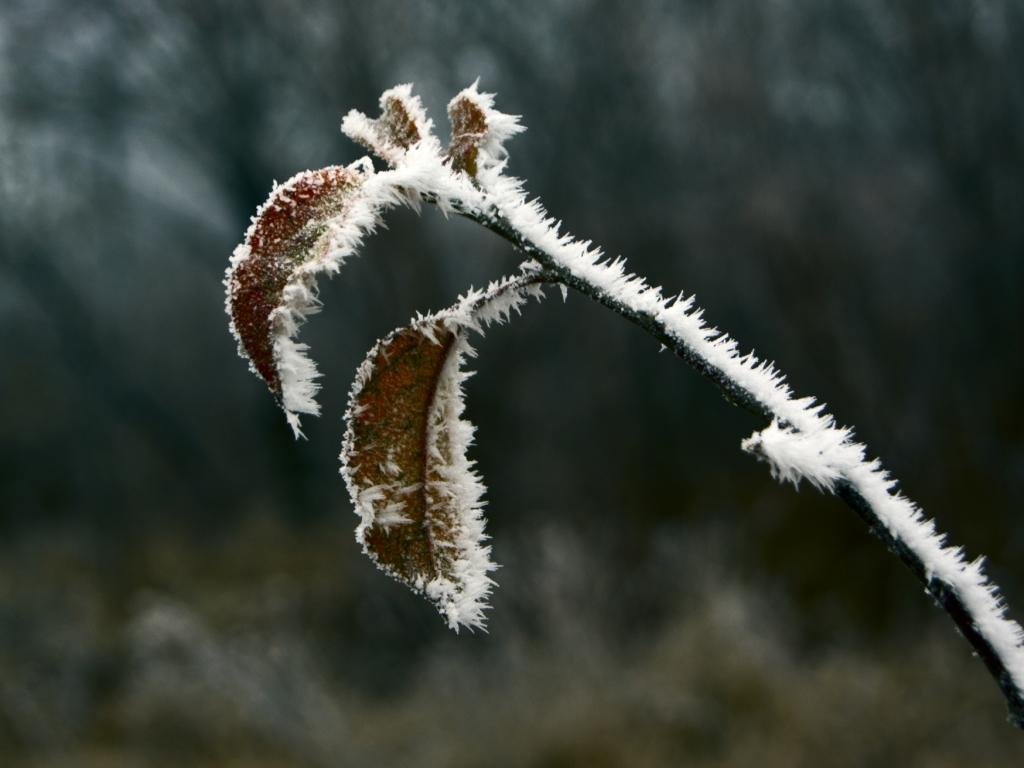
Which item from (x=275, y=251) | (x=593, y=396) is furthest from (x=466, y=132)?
(x=593, y=396)

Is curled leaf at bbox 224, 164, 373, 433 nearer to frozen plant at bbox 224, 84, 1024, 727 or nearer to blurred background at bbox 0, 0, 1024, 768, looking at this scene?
frozen plant at bbox 224, 84, 1024, 727

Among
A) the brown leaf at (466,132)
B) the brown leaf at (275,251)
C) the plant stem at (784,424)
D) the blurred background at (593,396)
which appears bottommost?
the plant stem at (784,424)

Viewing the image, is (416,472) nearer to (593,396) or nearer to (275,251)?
(275,251)

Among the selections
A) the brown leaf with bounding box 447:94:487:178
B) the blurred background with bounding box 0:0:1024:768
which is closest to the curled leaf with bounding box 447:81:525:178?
the brown leaf with bounding box 447:94:487:178

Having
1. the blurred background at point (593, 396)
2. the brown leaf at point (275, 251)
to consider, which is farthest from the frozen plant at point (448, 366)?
the blurred background at point (593, 396)

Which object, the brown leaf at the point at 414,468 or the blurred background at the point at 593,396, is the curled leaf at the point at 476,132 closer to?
the brown leaf at the point at 414,468

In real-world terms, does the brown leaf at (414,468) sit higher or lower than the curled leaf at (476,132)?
lower

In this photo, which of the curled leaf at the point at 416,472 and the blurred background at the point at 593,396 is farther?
the blurred background at the point at 593,396

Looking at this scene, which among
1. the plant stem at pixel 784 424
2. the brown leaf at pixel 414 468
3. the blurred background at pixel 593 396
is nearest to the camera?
the plant stem at pixel 784 424

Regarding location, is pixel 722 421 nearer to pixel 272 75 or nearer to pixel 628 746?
pixel 628 746
